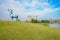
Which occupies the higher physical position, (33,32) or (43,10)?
(43,10)

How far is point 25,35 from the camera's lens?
5.29 metres

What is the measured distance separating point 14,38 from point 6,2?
68.8 inches

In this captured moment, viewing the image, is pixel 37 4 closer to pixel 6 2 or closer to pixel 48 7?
pixel 48 7

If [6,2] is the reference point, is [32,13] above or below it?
below

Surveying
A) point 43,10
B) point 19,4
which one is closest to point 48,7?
point 43,10

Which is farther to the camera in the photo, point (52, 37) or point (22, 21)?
point (22, 21)

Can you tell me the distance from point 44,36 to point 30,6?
156cm

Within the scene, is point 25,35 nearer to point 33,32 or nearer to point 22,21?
point 33,32

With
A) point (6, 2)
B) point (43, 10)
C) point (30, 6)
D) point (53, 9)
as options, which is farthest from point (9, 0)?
A: point (53, 9)

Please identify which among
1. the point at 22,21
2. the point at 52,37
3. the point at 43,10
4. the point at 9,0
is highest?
the point at 9,0

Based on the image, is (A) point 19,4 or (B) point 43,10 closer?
(A) point 19,4

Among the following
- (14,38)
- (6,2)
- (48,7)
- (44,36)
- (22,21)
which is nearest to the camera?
(14,38)

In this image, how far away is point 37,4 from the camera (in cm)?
636

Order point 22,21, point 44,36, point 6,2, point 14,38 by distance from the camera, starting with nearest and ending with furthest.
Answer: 1. point 14,38
2. point 44,36
3. point 6,2
4. point 22,21
